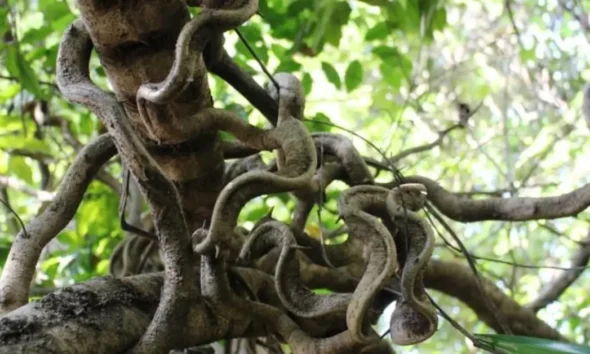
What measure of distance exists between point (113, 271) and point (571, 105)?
1.73 meters

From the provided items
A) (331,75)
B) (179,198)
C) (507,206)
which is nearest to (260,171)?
(179,198)

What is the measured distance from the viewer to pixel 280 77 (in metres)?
0.67

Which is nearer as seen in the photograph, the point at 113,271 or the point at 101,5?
the point at 101,5

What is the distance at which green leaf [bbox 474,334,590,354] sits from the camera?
50cm

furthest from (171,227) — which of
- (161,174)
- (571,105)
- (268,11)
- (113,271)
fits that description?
(571,105)

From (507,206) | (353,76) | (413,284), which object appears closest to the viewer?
(413,284)

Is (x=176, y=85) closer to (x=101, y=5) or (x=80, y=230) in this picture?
(x=101, y=5)

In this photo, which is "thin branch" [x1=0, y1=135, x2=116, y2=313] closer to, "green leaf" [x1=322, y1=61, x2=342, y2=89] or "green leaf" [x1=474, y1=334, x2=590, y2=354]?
"green leaf" [x1=474, y1=334, x2=590, y2=354]

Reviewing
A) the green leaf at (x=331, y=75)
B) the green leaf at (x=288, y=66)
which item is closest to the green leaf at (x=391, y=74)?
the green leaf at (x=331, y=75)

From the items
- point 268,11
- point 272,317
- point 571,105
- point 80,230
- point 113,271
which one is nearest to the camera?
point 272,317

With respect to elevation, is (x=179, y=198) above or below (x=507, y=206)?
below

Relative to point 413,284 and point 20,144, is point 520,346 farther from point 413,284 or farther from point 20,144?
point 20,144

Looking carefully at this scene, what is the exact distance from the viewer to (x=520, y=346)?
51cm

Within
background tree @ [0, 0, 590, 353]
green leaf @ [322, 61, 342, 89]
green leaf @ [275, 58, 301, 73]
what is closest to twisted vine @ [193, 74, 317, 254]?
background tree @ [0, 0, 590, 353]
